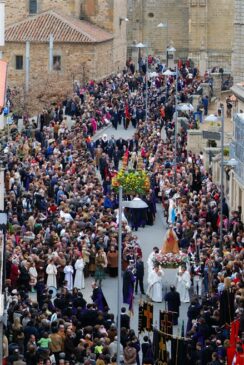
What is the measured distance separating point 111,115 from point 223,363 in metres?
42.7

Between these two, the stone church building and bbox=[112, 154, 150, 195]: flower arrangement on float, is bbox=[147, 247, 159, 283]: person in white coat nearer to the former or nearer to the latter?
bbox=[112, 154, 150, 195]: flower arrangement on float

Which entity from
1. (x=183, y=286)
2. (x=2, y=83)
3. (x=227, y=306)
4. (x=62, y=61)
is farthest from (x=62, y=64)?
(x=227, y=306)

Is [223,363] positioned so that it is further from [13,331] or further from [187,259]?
[187,259]

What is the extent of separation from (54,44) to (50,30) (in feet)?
2.24

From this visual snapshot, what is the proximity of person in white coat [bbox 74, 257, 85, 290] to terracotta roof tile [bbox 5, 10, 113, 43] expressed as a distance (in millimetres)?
44681

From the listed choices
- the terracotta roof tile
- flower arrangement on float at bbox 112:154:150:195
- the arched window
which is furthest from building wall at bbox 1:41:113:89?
flower arrangement on float at bbox 112:154:150:195

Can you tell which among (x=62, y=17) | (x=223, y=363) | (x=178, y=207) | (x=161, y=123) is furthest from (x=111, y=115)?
(x=223, y=363)

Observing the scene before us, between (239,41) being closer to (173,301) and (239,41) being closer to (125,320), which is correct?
(173,301)

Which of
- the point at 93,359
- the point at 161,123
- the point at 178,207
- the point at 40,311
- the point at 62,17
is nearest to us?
the point at 93,359

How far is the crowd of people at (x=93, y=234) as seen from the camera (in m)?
41.2

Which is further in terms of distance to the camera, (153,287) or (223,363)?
(153,287)

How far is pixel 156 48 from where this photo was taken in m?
115

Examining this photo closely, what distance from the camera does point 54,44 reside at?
9462cm

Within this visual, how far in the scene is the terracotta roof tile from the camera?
310ft
